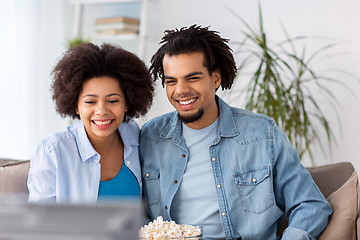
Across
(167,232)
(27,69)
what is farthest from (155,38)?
(167,232)

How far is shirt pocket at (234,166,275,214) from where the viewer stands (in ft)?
6.02

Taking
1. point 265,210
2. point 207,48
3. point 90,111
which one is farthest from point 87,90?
point 265,210

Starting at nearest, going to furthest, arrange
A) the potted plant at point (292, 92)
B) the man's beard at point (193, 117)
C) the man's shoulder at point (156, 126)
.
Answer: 1. the man's beard at point (193, 117)
2. the man's shoulder at point (156, 126)
3. the potted plant at point (292, 92)

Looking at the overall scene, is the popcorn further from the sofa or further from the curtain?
the curtain

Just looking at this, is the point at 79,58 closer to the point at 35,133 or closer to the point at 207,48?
the point at 207,48

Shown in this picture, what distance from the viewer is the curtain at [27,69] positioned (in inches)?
144

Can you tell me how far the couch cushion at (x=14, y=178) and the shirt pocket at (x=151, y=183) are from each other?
19.1 inches

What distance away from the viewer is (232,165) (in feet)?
6.18

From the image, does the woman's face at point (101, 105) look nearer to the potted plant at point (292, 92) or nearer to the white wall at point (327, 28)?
the potted plant at point (292, 92)

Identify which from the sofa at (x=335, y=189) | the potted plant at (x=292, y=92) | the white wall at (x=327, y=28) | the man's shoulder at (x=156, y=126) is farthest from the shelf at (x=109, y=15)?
the sofa at (x=335, y=189)

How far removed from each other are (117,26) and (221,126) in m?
2.19

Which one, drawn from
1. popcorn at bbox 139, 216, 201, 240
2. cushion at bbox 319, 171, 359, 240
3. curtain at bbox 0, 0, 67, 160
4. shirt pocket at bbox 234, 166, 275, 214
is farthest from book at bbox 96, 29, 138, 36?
popcorn at bbox 139, 216, 201, 240

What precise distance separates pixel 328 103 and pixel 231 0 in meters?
1.11

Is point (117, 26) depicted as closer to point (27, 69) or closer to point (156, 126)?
point (27, 69)
